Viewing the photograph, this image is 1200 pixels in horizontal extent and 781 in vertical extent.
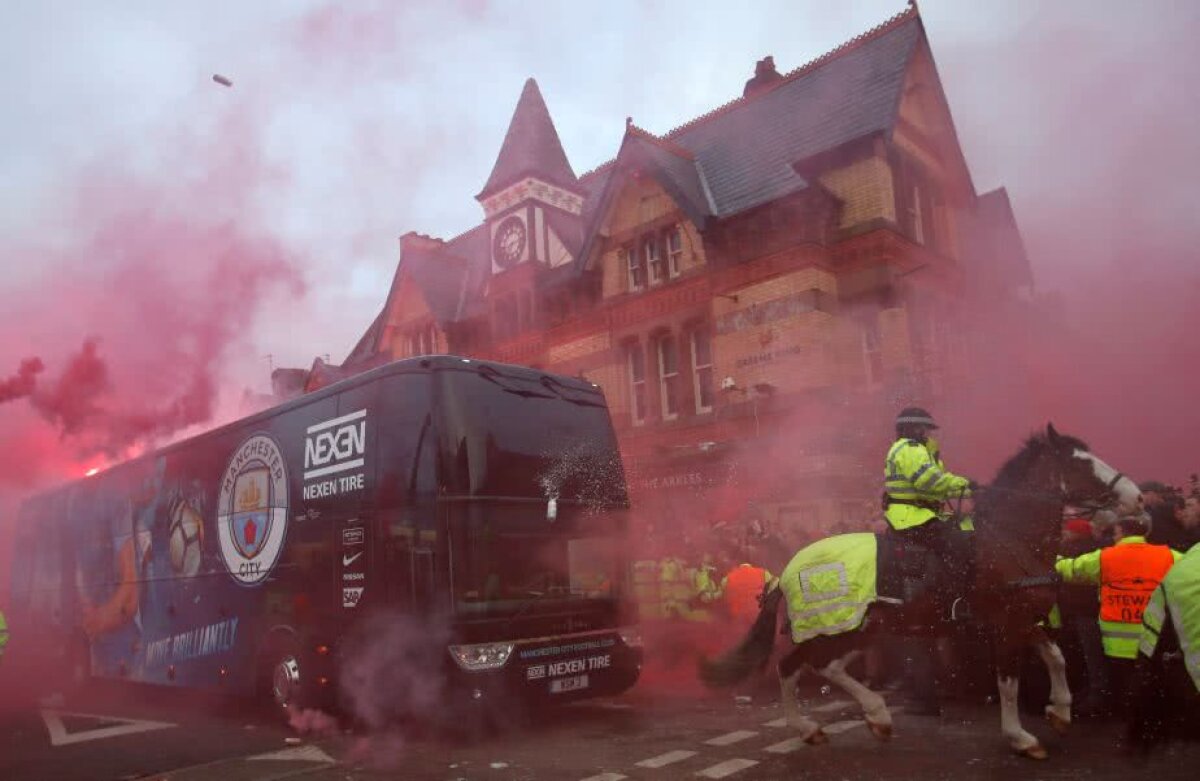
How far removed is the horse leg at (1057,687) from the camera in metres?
6.46

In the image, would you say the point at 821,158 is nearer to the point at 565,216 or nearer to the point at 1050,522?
the point at 565,216

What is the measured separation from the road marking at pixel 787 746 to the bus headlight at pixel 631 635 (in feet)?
7.00

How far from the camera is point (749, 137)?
21328 millimetres

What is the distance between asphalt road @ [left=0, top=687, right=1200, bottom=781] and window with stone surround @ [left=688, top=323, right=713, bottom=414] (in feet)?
35.4

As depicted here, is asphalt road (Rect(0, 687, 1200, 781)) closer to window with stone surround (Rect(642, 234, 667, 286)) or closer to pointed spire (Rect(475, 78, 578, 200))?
window with stone surround (Rect(642, 234, 667, 286))

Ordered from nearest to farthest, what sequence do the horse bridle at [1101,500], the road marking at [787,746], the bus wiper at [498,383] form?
the horse bridle at [1101,500], the road marking at [787,746], the bus wiper at [498,383]

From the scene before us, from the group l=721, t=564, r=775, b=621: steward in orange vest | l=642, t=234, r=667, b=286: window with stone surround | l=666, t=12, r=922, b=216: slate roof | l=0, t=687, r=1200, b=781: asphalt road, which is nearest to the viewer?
l=0, t=687, r=1200, b=781: asphalt road

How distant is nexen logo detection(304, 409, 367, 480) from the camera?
8453 millimetres

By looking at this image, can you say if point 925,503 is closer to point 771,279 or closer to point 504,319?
point 771,279

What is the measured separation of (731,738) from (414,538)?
10.7 feet

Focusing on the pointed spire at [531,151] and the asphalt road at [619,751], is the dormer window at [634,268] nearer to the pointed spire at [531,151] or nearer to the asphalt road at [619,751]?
the pointed spire at [531,151]

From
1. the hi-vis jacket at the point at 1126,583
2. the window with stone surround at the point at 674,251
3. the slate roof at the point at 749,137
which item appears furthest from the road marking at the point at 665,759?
the window with stone surround at the point at 674,251

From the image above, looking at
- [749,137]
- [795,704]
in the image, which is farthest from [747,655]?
[749,137]

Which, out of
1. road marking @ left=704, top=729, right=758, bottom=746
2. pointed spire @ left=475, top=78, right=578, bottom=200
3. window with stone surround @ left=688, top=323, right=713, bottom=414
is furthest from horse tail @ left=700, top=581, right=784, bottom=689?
pointed spire @ left=475, top=78, right=578, bottom=200
